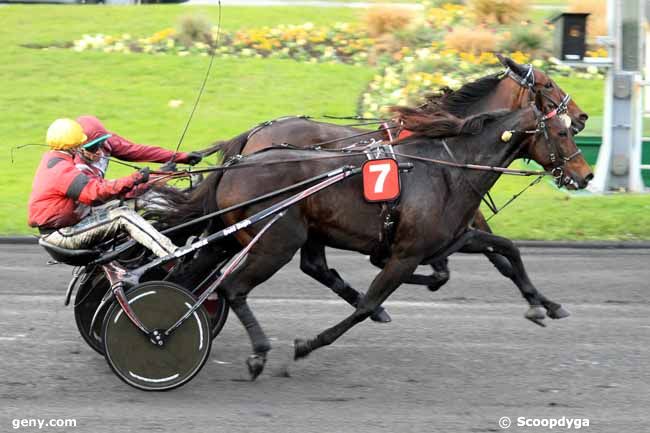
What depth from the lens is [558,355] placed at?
283 inches

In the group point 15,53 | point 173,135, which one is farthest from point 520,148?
point 15,53

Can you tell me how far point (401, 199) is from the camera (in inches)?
263

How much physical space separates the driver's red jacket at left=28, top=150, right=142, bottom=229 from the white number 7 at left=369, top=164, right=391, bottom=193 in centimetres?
141

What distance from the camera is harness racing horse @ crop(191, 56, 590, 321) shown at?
295 inches

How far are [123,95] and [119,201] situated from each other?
10.8 m

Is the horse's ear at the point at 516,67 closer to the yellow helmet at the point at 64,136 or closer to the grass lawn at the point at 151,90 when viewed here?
the yellow helmet at the point at 64,136

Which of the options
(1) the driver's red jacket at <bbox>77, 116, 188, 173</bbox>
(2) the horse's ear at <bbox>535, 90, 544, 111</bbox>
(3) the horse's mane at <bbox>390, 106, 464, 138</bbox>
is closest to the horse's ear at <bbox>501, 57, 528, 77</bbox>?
(2) the horse's ear at <bbox>535, 90, 544, 111</bbox>

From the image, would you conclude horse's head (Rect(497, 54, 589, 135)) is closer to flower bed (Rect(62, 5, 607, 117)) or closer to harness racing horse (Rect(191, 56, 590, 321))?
harness racing horse (Rect(191, 56, 590, 321))

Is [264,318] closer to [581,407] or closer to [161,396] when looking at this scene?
[161,396]

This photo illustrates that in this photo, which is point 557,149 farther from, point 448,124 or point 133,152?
point 133,152

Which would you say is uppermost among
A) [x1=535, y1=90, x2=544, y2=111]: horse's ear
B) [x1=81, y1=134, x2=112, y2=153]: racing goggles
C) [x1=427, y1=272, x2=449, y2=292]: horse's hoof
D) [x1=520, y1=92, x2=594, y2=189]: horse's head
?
[x1=81, y1=134, x2=112, y2=153]: racing goggles

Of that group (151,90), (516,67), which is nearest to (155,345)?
(516,67)

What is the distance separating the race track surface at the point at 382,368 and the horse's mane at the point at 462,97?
1591 millimetres

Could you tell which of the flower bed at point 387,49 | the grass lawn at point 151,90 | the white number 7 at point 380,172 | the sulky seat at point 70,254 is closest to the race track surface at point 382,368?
the sulky seat at point 70,254
